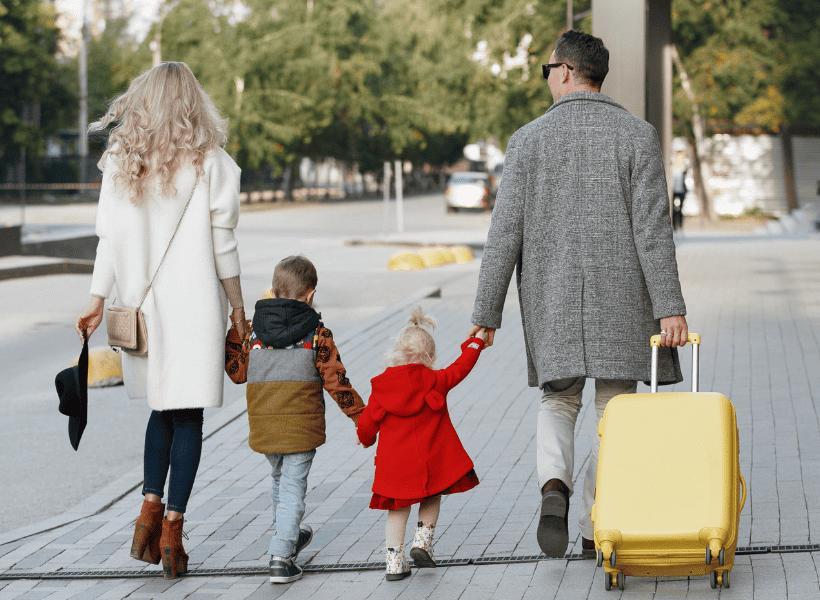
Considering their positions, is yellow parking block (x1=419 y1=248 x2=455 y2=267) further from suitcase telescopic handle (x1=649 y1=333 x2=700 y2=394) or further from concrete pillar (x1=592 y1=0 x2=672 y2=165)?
suitcase telescopic handle (x1=649 y1=333 x2=700 y2=394)

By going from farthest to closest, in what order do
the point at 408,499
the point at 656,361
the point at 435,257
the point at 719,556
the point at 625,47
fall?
the point at 435,257 → the point at 625,47 → the point at 408,499 → the point at 656,361 → the point at 719,556

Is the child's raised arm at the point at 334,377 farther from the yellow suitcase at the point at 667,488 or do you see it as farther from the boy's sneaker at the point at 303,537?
the yellow suitcase at the point at 667,488

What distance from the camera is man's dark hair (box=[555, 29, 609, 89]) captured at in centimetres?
424

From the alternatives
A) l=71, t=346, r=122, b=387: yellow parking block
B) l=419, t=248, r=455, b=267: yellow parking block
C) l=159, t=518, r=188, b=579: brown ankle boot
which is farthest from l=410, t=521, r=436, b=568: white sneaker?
l=419, t=248, r=455, b=267: yellow parking block

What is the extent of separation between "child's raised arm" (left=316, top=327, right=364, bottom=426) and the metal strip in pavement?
588 millimetres

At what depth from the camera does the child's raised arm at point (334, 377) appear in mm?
4242

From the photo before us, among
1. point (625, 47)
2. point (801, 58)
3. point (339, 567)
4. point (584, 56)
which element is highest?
point (801, 58)

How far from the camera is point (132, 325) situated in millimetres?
4309

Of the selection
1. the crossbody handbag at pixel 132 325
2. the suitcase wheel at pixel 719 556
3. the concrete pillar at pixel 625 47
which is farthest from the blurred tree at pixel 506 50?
the suitcase wheel at pixel 719 556

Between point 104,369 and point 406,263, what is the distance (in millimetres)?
10955

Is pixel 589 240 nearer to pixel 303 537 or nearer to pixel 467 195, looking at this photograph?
pixel 303 537

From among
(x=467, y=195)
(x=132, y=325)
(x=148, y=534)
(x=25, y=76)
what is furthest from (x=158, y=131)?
(x=25, y=76)

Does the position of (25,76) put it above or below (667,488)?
above

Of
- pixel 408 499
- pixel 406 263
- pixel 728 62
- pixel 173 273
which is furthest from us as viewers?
pixel 728 62
